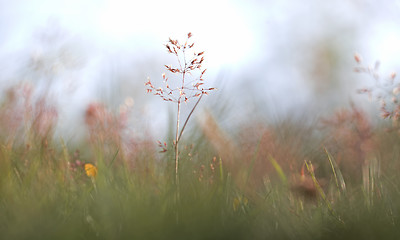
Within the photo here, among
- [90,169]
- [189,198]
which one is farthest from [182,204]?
[90,169]

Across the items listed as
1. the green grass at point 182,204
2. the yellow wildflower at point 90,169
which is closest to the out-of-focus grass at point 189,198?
the green grass at point 182,204

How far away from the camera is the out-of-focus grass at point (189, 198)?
1190 mm

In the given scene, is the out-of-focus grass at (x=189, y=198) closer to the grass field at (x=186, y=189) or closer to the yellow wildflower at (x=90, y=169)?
the grass field at (x=186, y=189)

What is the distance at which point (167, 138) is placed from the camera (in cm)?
159

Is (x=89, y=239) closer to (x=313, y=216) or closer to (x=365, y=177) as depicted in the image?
(x=313, y=216)

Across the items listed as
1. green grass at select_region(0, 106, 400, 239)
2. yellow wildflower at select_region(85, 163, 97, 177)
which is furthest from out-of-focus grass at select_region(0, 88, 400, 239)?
yellow wildflower at select_region(85, 163, 97, 177)

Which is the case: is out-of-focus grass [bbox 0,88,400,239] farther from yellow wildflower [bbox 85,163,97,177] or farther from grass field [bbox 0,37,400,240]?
yellow wildflower [bbox 85,163,97,177]

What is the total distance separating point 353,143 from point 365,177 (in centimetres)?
76

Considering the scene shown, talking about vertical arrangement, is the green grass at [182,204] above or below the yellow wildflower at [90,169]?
below

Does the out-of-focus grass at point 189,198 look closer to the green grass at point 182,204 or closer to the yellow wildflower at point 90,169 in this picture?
the green grass at point 182,204

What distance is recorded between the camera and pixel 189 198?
1.32 metres

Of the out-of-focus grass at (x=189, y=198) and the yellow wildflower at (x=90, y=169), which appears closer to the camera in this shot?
the out-of-focus grass at (x=189, y=198)

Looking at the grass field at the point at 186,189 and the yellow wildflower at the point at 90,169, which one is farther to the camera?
the yellow wildflower at the point at 90,169

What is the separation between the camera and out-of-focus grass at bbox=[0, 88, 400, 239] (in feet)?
3.91
